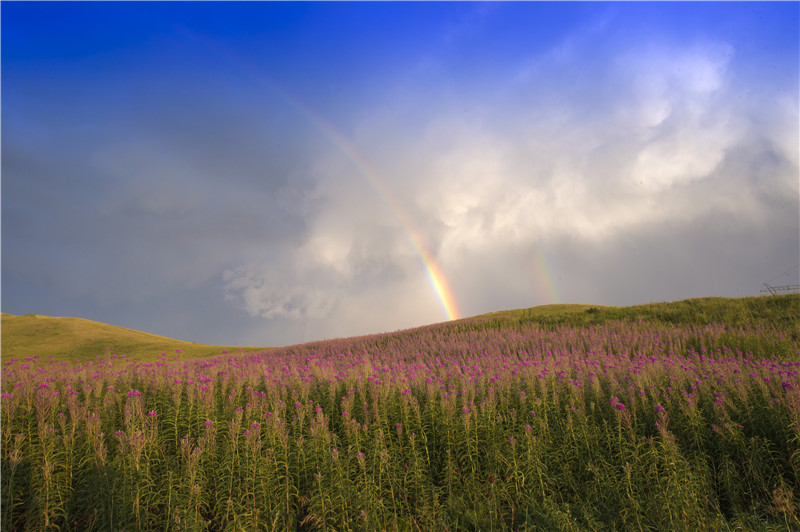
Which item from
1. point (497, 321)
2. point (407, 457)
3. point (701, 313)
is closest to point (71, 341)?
point (497, 321)

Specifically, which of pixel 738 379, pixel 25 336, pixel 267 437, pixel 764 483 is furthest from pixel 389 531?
pixel 25 336

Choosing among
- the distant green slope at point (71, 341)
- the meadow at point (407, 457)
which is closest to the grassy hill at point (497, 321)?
the distant green slope at point (71, 341)

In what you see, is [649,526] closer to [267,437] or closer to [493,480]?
[493,480]

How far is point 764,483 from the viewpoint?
4559 mm

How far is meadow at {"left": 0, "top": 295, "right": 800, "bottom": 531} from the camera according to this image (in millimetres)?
4012

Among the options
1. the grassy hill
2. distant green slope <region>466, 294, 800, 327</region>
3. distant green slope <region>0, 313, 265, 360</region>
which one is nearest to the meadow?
the grassy hill

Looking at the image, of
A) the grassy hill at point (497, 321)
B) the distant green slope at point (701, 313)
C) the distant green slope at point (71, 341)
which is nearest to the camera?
the distant green slope at point (701, 313)

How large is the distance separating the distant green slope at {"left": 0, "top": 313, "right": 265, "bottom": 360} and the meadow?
2208 cm

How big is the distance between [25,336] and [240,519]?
37.7 metres

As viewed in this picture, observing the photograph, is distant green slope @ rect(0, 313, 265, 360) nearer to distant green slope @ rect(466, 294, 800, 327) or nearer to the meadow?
the meadow

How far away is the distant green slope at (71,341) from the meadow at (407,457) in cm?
2208

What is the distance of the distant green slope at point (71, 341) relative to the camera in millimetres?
26375

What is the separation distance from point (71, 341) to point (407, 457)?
34.2 meters

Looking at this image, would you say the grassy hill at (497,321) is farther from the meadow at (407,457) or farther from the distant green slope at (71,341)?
the meadow at (407,457)
